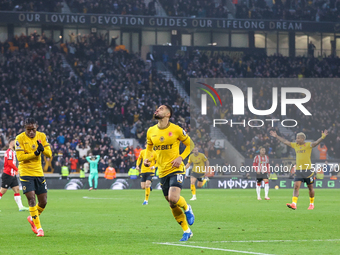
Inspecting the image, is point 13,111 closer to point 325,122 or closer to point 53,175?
point 53,175

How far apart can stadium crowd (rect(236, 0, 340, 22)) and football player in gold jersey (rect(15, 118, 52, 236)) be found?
47.6 metres

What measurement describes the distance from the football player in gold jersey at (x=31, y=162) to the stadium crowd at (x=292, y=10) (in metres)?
47.6

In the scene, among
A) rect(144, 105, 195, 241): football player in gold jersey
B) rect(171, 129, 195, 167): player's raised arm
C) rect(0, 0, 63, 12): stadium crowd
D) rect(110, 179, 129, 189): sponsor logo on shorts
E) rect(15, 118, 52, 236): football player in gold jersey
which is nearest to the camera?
rect(171, 129, 195, 167): player's raised arm

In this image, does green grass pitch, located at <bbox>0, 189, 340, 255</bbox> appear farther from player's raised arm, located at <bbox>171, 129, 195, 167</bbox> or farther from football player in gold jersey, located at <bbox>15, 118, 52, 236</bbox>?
player's raised arm, located at <bbox>171, 129, 195, 167</bbox>

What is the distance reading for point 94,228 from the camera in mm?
13688

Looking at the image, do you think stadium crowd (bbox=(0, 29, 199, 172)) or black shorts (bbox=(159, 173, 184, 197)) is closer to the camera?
black shorts (bbox=(159, 173, 184, 197))

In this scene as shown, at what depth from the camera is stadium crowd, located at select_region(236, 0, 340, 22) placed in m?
57.7

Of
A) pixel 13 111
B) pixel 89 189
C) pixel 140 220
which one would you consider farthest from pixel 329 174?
pixel 140 220

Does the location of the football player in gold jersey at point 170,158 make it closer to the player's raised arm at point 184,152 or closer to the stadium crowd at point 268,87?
the player's raised arm at point 184,152

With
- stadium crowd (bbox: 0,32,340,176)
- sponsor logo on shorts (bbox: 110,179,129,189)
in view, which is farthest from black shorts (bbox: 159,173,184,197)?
stadium crowd (bbox: 0,32,340,176)

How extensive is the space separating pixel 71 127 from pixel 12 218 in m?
24.1

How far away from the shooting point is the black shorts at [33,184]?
474 inches

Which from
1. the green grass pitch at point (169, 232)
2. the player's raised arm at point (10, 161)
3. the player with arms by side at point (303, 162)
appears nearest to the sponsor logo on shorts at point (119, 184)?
the player's raised arm at point (10, 161)

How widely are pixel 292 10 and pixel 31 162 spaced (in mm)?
A: 50842
